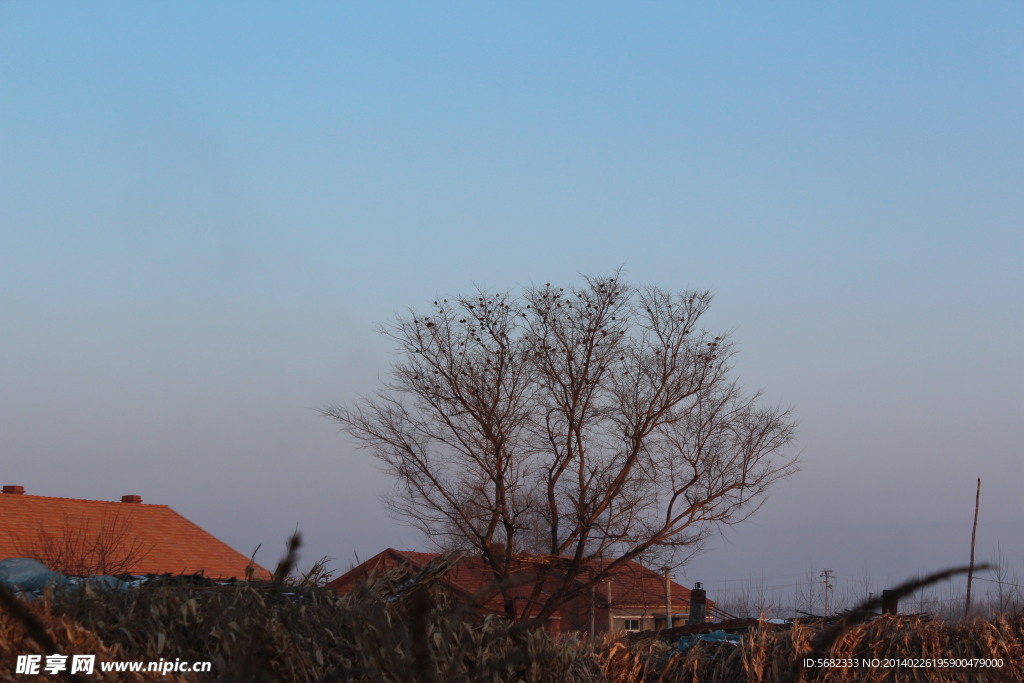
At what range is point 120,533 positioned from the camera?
32031 mm

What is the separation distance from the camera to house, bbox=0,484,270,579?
29.2m

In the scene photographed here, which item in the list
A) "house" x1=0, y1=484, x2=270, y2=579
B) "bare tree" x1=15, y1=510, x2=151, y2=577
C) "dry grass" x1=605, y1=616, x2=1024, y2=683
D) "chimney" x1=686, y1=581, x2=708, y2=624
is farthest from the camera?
"house" x1=0, y1=484, x2=270, y2=579

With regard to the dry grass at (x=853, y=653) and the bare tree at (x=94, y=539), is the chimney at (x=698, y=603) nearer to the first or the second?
the dry grass at (x=853, y=653)

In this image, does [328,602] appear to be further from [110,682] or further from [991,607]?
[991,607]

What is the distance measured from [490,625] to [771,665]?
358 centimetres

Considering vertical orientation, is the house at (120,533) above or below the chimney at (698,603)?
above

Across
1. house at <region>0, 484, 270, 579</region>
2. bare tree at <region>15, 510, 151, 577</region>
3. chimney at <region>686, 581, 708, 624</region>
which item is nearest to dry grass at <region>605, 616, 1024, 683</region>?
chimney at <region>686, 581, 708, 624</region>

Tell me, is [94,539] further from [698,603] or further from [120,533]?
[698,603]

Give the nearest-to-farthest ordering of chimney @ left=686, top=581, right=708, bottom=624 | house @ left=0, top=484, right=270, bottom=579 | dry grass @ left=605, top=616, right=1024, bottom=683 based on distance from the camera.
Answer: dry grass @ left=605, top=616, right=1024, bottom=683, chimney @ left=686, top=581, right=708, bottom=624, house @ left=0, top=484, right=270, bottom=579

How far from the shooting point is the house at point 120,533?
29234 millimetres

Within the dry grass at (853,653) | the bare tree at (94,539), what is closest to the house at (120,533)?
the bare tree at (94,539)

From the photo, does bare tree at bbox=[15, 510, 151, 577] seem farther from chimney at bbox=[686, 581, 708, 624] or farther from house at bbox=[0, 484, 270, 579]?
chimney at bbox=[686, 581, 708, 624]

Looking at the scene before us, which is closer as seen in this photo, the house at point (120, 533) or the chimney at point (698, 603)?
the chimney at point (698, 603)

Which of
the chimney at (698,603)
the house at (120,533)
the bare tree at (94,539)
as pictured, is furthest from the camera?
the house at (120,533)
